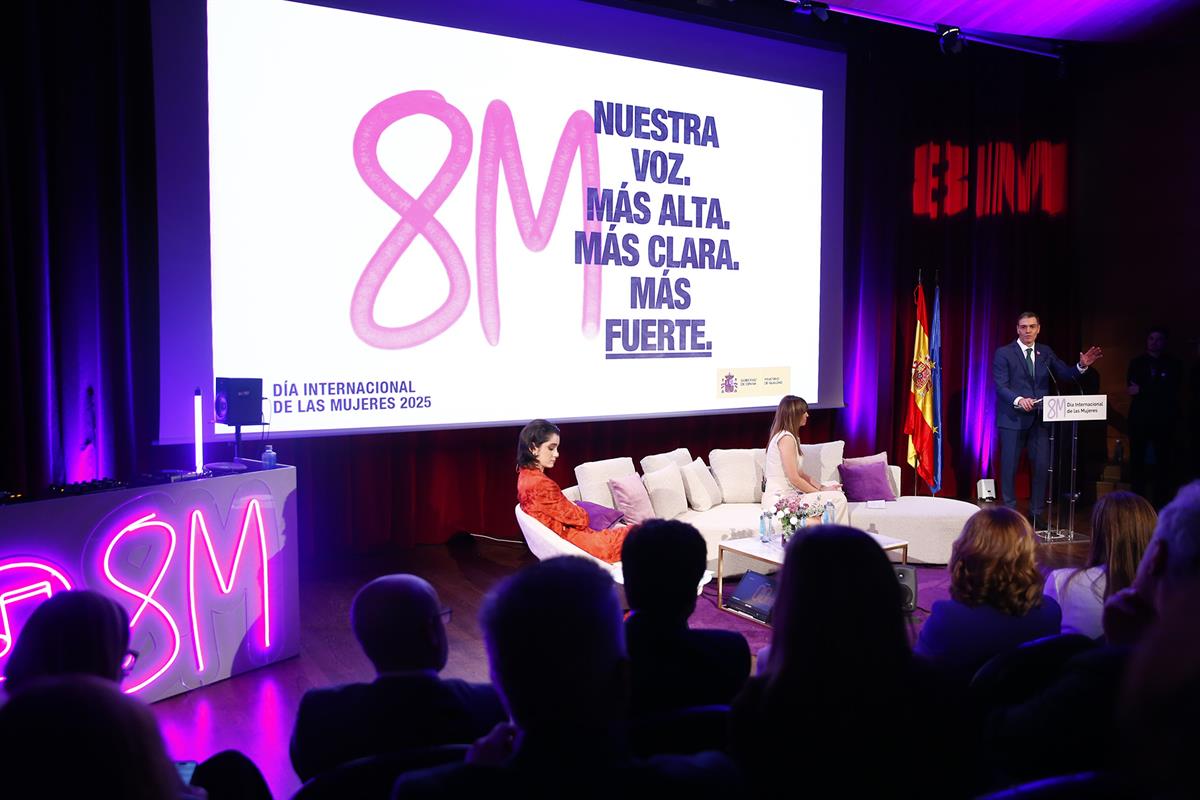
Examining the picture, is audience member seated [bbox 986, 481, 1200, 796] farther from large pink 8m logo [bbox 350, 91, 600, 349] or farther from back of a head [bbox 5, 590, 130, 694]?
large pink 8m logo [bbox 350, 91, 600, 349]

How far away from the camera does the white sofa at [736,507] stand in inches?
223

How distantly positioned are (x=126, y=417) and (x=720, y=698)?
434 centimetres

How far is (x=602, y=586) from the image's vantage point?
1249 millimetres

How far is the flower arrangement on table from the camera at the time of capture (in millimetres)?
4824

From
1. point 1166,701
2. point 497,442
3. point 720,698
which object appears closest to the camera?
point 1166,701

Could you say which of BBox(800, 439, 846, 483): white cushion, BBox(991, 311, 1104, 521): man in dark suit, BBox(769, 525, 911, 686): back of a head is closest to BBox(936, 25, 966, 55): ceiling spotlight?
BBox(991, 311, 1104, 521): man in dark suit

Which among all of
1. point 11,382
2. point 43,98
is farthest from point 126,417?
point 43,98

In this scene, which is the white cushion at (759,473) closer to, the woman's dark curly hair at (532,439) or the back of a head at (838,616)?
the woman's dark curly hair at (532,439)

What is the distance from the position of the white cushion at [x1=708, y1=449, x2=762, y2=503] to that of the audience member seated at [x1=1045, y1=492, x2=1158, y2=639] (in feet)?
12.6

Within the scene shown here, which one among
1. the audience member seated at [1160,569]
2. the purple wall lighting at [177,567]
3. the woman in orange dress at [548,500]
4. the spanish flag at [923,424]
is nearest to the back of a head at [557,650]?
the audience member seated at [1160,569]

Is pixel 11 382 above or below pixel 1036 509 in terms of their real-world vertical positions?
above

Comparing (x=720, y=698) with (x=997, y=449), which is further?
(x=997, y=449)

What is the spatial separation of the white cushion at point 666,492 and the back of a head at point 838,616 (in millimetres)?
4286

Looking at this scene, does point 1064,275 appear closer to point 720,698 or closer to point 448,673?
point 448,673
